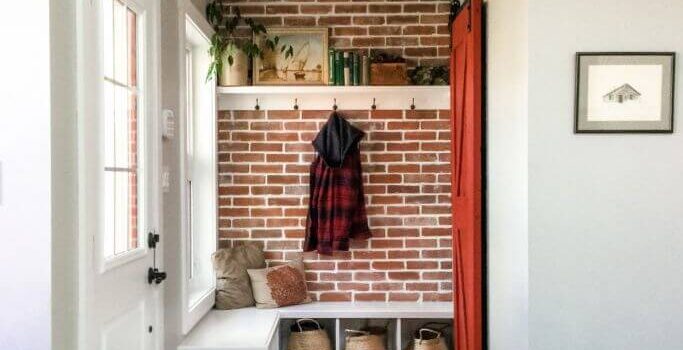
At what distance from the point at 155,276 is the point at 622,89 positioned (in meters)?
2.20

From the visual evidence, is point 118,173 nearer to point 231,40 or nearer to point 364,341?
point 231,40

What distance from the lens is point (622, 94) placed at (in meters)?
2.34

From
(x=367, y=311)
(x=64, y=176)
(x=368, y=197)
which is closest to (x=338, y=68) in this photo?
(x=368, y=197)

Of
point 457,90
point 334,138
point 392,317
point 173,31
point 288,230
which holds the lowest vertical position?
point 392,317

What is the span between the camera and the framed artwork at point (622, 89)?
2.34 metres

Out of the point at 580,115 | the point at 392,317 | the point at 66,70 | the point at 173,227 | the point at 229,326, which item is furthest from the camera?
the point at 392,317

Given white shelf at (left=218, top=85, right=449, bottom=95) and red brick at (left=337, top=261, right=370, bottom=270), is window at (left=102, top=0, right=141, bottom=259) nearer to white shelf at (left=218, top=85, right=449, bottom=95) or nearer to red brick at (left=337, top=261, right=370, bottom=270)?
white shelf at (left=218, top=85, right=449, bottom=95)

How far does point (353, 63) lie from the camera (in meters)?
3.78

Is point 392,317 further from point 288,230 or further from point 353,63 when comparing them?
point 353,63

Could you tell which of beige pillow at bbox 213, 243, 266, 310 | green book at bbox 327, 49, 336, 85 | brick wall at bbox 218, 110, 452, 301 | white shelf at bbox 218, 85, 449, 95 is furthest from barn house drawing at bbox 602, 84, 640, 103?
beige pillow at bbox 213, 243, 266, 310

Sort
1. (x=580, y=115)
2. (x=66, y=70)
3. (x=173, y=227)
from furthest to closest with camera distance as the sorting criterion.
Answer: (x=173, y=227) → (x=580, y=115) → (x=66, y=70)

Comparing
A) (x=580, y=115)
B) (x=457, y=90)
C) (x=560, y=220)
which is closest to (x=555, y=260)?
(x=560, y=220)

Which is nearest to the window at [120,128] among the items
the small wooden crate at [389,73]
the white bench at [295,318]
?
the white bench at [295,318]

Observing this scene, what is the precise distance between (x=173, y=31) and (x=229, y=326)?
1727 millimetres
